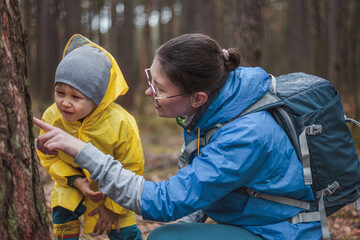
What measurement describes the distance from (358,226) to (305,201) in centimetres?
198

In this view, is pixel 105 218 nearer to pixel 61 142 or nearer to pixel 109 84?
pixel 61 142

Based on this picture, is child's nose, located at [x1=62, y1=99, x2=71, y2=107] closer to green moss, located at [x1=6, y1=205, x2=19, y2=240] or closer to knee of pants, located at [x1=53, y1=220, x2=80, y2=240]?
green moss, located at [x1=6, y1=205, x2=19, y2=240]

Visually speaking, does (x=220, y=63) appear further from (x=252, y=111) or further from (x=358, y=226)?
(x=358, y=226)

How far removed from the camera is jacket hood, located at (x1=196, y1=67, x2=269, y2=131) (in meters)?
2.07

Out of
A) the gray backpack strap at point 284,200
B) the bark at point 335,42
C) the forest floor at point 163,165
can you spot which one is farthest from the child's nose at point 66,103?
the bark at point 335,42

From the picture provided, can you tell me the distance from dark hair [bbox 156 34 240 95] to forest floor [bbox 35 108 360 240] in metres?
2.00

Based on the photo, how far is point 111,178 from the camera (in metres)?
1.90

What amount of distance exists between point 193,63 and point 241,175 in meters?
0.70

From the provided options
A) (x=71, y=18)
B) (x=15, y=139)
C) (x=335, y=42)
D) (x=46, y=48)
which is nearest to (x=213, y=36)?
(x=71, y=18)

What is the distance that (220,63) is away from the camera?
7.04 feet

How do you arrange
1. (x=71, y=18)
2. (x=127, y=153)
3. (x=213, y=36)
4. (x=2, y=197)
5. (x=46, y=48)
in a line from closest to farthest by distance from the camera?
(x=2, y=197)
(x=127, y=153)
(x=71, y=18)
(x=46, y=48)
(x=213, y=36)

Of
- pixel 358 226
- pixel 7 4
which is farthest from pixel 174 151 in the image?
pixel 7 4

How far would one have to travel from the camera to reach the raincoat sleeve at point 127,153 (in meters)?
2.38

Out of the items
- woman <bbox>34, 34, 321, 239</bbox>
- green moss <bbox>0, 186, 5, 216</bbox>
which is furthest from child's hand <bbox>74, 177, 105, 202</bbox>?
green moss <bbox>0, 186, 5, 216</bbox>
